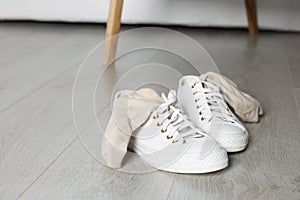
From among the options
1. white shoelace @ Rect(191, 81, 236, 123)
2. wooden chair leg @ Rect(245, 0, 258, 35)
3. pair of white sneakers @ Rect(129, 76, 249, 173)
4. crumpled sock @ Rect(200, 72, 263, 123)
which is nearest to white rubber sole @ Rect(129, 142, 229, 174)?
pair of white sneakers @ Rect(129, 76, 249, 173)

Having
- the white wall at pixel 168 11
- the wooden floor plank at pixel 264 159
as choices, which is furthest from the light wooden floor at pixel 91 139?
the white wall at pixel 168 11

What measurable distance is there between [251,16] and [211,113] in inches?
40.2

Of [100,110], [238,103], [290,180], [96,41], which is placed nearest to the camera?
[290,180]

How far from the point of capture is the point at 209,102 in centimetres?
85

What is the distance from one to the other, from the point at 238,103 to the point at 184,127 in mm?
217

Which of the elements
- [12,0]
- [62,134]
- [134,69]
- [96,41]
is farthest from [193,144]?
[12,0]

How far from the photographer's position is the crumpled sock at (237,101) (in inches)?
37.0

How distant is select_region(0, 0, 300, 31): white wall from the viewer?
1856 millimetres

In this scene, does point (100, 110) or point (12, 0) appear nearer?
point (100, 110)

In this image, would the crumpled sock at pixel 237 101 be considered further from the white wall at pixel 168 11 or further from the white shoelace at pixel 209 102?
the white wall at pixel 168 11

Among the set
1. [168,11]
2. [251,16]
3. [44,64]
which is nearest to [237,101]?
[44,64]

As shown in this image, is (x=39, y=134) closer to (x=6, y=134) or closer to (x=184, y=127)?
(x=6, y=134)

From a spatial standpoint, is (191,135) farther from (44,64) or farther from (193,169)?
(44,64)

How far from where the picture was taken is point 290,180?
707 millimetres
